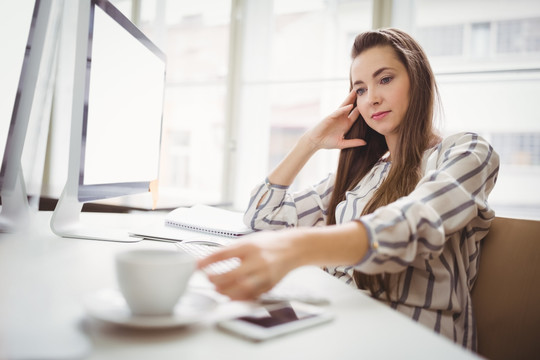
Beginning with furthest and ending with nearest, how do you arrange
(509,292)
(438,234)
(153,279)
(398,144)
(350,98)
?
(350,98)
(398,144)
(509,292)
(438,234)
(153,279)

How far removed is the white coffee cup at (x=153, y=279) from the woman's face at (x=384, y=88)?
34.4 inches

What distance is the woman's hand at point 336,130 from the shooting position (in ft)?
4.31

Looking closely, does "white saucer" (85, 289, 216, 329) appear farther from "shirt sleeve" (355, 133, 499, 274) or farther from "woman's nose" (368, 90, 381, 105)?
"woman's nose" (368, 90, 381, 105)

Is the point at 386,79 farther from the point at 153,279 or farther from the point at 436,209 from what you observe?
the point at 153,279

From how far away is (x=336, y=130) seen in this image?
4.45 ft

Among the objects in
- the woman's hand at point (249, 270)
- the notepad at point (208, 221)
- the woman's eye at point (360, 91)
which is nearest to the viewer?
the woman's hand at point (249, 270)

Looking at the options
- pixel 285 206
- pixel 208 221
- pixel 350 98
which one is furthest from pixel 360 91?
pixel 208 221

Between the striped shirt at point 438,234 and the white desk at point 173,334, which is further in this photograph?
the striped shirt at point 438,234

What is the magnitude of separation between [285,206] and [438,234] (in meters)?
0.69

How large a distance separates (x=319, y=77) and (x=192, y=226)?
174 centimetres

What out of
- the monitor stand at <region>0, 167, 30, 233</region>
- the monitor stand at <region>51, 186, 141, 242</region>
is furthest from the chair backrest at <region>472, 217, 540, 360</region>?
the monitor stand at <region>0, 167, 30, 233</region>

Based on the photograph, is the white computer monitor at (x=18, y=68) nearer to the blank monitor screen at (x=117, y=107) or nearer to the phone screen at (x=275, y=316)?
the blank monitor screen at (x=117, y=107)

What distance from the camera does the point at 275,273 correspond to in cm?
51

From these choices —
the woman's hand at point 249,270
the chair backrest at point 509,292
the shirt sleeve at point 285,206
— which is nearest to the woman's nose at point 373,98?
the shirt sleeve at point 285,206
